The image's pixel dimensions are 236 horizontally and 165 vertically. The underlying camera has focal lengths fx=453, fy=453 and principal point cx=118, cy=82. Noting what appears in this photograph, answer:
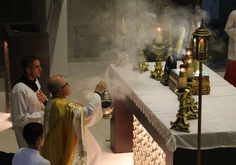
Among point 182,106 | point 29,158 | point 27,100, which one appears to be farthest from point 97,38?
point 29,158

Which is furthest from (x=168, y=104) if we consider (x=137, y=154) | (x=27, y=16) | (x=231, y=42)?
(x=27, y=16)

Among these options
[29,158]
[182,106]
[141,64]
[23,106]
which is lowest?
[29,158]

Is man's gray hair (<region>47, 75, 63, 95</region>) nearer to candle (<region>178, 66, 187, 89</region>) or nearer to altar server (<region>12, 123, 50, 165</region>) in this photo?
altar server (<region>12, 123, 50, 165</region>)

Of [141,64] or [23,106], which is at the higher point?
[141,64]

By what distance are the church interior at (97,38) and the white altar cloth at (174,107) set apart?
0.56ft

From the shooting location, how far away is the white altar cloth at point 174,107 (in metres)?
3.16

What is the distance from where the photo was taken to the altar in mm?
3166

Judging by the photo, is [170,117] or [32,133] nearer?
[32,133]

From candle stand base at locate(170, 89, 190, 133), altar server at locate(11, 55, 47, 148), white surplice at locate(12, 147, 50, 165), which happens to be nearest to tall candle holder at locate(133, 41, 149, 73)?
altar server at locate(11, 55, 47, 148)

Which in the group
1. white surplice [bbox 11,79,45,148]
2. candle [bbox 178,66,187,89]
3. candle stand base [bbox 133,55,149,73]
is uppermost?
candle [bbox 178,66,187,89]

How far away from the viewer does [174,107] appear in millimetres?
3727

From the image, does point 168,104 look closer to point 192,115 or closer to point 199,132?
point 192,115

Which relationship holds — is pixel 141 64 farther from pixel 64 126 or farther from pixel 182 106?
pixel 182 106

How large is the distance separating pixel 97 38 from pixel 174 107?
683 cm
